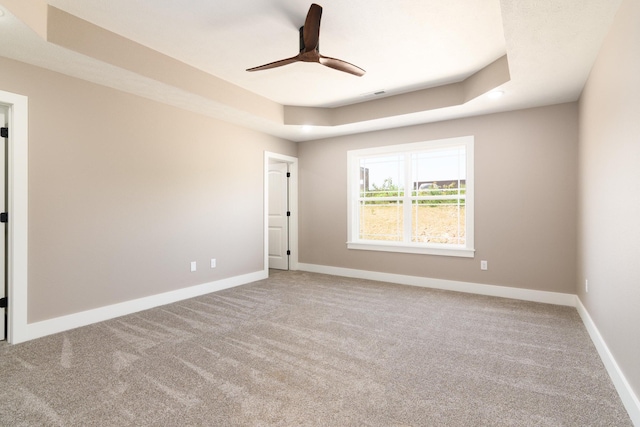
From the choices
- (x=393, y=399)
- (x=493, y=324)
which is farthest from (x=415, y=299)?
(x=393, y=399)

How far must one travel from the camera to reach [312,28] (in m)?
2.50

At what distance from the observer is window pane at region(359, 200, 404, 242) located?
17.2ft

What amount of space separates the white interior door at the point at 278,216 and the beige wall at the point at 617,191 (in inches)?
180

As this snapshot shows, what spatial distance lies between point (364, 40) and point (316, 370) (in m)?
2.89

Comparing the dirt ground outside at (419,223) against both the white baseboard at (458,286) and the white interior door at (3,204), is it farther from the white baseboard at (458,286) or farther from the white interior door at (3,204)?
the white interior door at (3,204)

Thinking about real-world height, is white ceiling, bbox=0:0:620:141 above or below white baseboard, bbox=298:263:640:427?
above

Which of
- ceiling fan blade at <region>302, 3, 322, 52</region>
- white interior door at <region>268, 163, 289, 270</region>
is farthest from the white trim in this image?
white interior door at <region>268, 163, 289, 270</region>

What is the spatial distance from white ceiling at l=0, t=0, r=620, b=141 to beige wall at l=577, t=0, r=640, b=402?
0.30 m

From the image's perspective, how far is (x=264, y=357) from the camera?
8.40ft

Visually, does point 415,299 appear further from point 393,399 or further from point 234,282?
point 234,282

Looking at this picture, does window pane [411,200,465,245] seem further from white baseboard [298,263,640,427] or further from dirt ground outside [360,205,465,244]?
white baseboard [298,263,640,427]

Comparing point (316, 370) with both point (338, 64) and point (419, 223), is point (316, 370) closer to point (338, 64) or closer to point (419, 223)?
point (338, 64)

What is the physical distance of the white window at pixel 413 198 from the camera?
469 centimetres

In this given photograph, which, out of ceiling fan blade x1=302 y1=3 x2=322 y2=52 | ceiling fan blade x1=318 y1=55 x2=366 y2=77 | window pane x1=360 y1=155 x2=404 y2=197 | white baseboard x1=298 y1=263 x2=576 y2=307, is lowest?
white baseboard x1=298 y1=263 x2=576 y2=307
